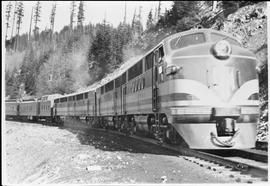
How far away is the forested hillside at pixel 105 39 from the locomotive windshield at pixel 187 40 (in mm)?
2582

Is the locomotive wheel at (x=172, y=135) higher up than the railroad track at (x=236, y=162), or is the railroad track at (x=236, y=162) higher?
the locomotive wheel at (x=172, y=135)

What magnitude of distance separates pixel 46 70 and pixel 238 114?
14.8m

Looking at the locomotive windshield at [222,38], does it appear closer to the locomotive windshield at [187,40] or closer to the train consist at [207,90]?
the train consist at [207,90]

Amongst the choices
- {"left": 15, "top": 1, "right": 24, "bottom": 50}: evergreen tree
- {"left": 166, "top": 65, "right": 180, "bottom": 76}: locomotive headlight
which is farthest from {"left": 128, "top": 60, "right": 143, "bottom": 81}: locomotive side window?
{"left": 15, "top": 1, "right": 24, "bottom": 50}: evergreen tree

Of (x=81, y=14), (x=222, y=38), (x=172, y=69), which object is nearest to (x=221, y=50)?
(x=222, y=38)

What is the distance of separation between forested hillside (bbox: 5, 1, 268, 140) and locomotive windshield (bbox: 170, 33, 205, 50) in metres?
2.58

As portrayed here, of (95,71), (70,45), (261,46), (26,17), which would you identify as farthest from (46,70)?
(261,46)

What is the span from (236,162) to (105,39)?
11.0 m

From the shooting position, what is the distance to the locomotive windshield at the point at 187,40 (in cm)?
1006

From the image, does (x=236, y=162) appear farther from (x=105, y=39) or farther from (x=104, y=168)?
(x=105, y=39)

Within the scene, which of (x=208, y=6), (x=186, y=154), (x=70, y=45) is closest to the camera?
(x=186, y=154)

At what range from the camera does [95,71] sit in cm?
2519

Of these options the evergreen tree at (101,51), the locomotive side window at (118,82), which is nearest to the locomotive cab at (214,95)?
the evergreen tree at (101,51)

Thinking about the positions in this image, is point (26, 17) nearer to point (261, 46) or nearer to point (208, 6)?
point (261, 46)
